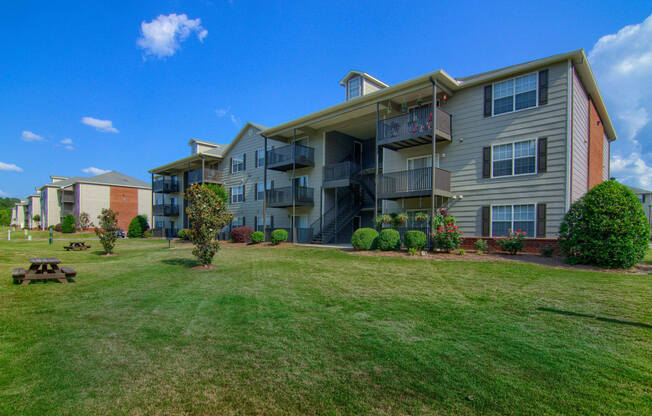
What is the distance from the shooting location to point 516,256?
38.4ft

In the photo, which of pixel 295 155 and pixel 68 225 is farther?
pixel 68 225

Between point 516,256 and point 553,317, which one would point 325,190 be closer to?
point 516,256

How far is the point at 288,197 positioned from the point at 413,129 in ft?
34.8

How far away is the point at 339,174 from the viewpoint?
2067cm

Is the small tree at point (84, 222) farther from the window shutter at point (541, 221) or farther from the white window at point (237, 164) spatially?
the window shutter at point (541, 221)

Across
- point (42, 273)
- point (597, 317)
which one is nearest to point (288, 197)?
point (42, 273)

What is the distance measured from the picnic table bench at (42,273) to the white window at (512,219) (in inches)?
600

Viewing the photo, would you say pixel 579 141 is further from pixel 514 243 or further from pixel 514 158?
pixel 514 243

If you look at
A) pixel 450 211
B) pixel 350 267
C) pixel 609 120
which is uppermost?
pixel 609 120

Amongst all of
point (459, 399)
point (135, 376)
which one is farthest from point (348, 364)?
point (135, 376)

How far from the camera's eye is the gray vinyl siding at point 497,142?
1269cm

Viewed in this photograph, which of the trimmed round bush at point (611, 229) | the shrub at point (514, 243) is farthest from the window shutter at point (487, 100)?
the trimmed round bush at point (611, 229)

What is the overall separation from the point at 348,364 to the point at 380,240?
10.5 metres

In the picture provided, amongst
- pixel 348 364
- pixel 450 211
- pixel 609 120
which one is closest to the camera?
pixel 348 364
